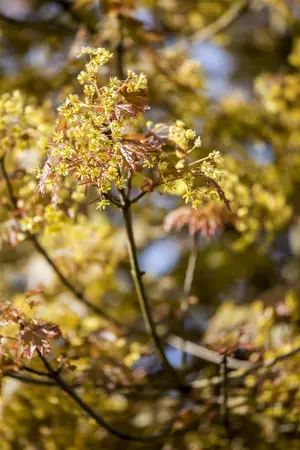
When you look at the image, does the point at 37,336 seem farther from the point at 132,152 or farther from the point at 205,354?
Answer: the point at 205,354

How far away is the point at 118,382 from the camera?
242 cm

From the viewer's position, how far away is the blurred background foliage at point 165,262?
242 cm

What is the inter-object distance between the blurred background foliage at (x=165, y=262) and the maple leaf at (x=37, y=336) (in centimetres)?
13

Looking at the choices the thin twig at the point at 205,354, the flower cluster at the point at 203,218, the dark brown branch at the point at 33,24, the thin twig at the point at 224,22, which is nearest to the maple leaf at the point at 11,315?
the flower cluster at the point at 203,218

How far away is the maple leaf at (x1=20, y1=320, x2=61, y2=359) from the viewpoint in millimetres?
1713

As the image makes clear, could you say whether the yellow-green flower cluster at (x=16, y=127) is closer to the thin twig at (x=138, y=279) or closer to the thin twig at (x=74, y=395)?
the thin twig at (x=138, y=279)

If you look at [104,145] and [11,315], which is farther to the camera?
[11,315]

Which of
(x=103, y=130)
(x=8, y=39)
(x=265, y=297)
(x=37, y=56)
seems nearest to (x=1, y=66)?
(x=37, y=56)

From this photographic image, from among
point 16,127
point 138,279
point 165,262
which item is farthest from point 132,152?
point 165,262

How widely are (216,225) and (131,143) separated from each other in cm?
86

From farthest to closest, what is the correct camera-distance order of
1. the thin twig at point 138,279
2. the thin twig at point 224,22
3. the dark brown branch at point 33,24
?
the thin twig at point 224,22, the dark brown branch at point 33,24, the thin twig at point 138,279

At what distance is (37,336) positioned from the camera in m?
1.74

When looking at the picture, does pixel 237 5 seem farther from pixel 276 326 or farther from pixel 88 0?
pixel 276 326

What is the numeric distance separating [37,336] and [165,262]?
309cm
